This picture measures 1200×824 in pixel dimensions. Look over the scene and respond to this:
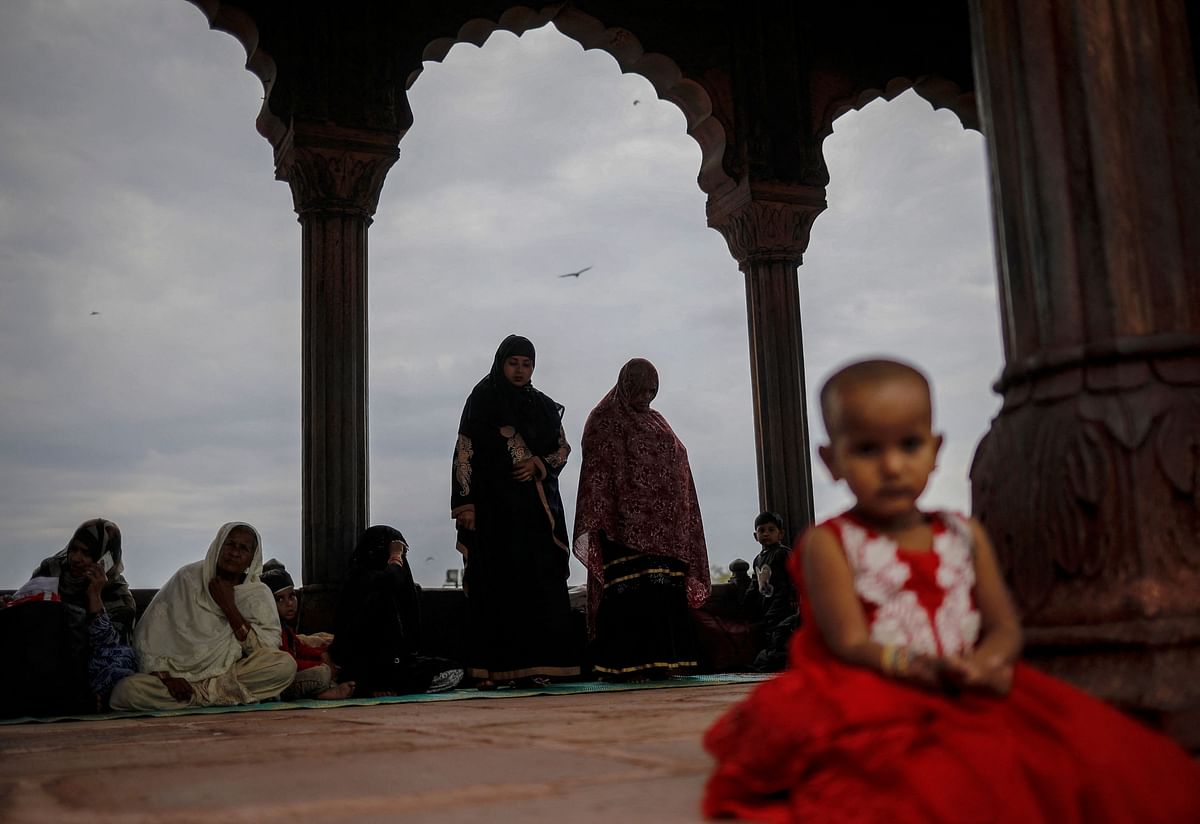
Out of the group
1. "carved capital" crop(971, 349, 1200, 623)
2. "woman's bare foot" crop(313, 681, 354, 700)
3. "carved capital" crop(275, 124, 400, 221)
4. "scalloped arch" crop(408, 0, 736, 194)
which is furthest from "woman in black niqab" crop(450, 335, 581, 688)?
"carved capital" crop(971, 349, 1200, 623)

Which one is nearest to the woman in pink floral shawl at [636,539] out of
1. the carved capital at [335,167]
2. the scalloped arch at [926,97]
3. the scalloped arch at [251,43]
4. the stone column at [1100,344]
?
the carved capital at [335,167]

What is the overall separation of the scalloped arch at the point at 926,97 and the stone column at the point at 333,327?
339cm

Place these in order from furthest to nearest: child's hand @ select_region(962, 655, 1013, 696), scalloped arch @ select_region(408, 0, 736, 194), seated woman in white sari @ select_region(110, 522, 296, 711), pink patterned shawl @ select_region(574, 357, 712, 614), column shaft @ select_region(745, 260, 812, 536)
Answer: column shaft @ select_region(745, 260, 812, 536) → scalloped arch @ select_region(408, 0, 736, 194) → pink patterned shawl @ select_region(574, 357, 712, 614) → seated woman in white sari @ select_region(110, 522, 296, 711) → child's hand @ select_region(962, 655, 1013, 696)

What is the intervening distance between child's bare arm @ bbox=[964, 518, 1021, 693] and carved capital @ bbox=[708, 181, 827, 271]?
6580mm

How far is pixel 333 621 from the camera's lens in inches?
253

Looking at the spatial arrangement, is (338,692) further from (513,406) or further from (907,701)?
(907,701)

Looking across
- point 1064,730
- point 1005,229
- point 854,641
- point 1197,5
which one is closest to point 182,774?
point 854,641

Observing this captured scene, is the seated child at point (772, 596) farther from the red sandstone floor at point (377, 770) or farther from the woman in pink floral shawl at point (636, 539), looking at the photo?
the red sandstone floor at point (377, 770)

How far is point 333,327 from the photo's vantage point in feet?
22.1

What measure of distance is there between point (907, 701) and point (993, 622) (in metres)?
0.22

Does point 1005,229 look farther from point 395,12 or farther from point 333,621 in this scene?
point 395,12

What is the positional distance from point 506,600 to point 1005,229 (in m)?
4.08

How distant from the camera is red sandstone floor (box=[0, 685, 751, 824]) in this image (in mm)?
1566

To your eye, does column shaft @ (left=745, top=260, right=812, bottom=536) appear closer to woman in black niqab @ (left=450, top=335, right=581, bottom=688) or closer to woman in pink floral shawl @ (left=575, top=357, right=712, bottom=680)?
woman in pink floral shawl @ (left=575, top=357, right=712, bottom=680)
